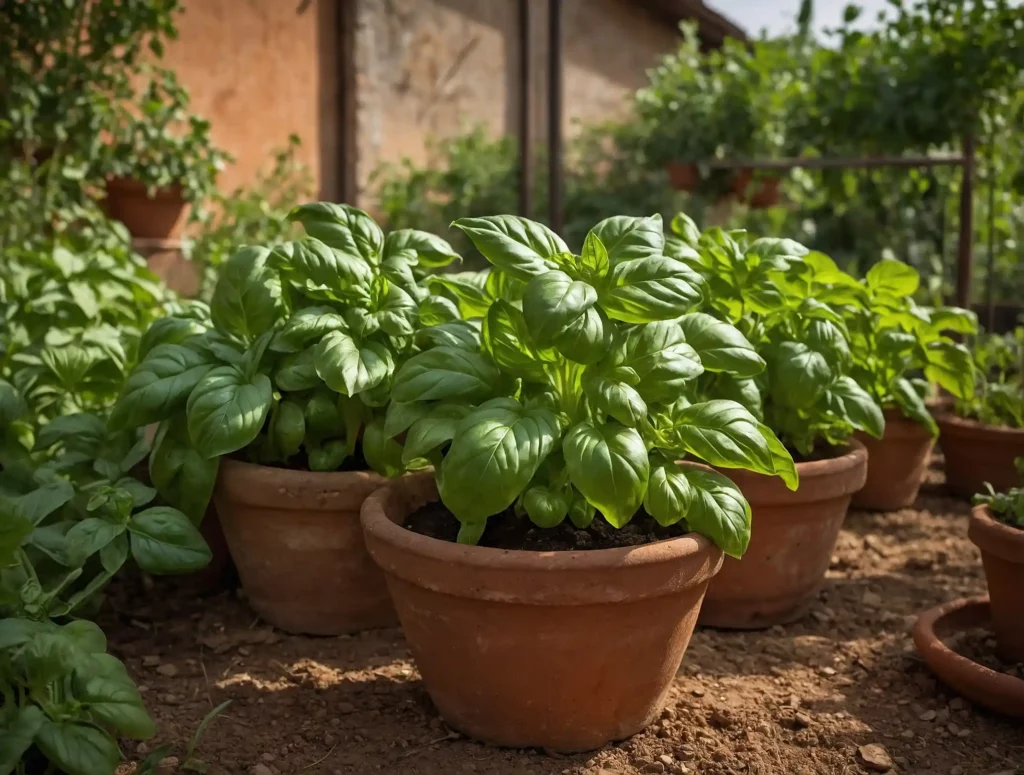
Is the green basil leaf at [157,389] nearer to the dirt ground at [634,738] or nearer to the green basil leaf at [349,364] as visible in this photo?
the green basil leaf at [349,364]

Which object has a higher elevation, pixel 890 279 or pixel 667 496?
pixel 890 279

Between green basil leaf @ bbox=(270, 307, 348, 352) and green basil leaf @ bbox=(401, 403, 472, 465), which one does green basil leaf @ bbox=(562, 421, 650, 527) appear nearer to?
green basil leaf @ bbox=(401, 403, 472, 465)

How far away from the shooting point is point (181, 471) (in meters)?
2.11

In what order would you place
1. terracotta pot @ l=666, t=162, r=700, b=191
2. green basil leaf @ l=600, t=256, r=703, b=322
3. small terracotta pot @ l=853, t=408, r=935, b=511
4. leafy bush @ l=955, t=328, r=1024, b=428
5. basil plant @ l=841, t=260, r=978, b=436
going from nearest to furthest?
green basil leaf @ l=600, t=256, r=703, b=322 < basil plant @ l=841, t=260, r=978, b=436 < small terracotta pot @ l=853, t=408, r=935, b=511 < leafy bush @ l=955, t=328, r=1024, b=428 < terracotta pot @ l=666, t=162, r=700, b=191

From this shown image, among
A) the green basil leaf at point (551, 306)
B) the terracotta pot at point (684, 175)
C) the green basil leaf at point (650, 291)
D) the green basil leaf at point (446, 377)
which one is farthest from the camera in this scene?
the terracotta pot at point (684, 175)

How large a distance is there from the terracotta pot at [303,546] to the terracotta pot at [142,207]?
271 centimetres

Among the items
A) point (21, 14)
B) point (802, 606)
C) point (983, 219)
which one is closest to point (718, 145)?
point (983, 219)

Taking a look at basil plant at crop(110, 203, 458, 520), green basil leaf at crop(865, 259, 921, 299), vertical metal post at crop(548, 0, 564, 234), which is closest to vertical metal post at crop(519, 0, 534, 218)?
vertical metal post at crop(548, 0, 564, 234)

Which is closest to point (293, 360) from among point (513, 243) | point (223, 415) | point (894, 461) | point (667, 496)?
point (223, 415)

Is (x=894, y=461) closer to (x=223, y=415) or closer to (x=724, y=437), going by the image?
(x=724, y=437)

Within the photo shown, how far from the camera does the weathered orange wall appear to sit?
Result: 525 cm

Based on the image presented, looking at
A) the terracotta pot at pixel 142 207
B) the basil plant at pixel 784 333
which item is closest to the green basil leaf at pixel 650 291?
the basil plant at pixel 784 333

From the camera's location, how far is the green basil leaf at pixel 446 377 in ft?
5.81

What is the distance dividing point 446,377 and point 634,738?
71 cm
